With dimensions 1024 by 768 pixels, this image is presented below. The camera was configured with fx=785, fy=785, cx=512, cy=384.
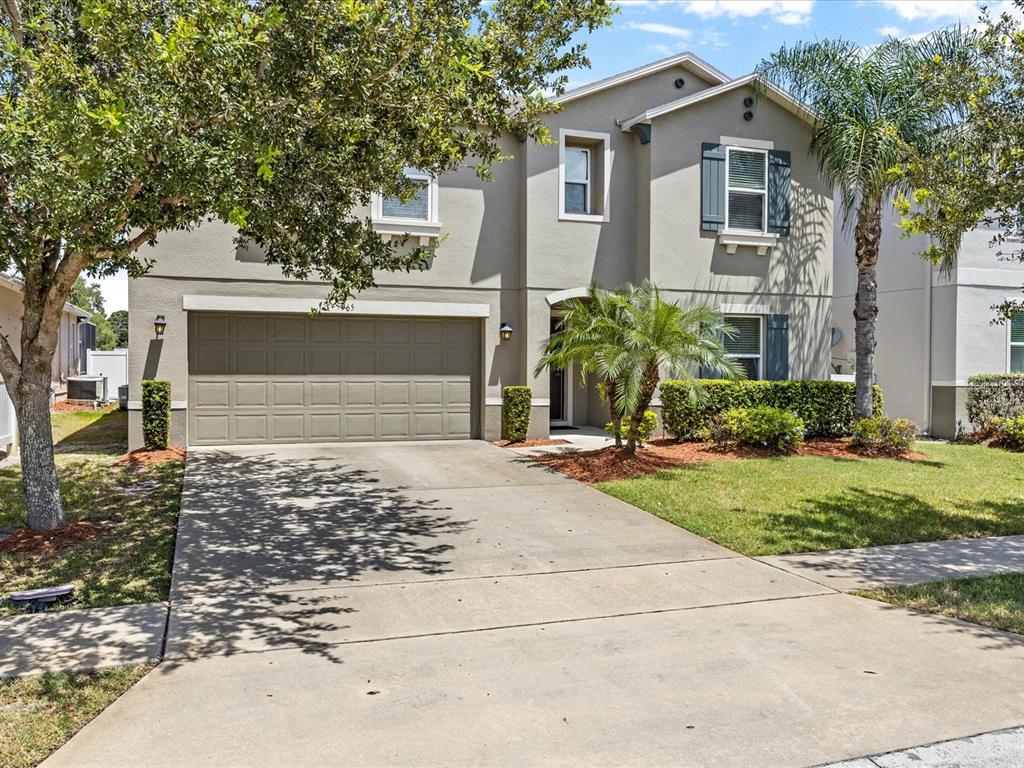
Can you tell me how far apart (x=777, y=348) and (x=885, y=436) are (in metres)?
3.04

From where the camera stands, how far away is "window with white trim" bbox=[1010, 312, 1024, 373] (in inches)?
641

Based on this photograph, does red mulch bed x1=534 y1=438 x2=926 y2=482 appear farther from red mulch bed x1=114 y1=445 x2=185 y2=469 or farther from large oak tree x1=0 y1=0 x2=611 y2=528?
red mulch bed x1=114 y1=445 x2=185 y2=469

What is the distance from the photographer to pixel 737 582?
249 inches

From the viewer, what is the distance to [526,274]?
14773mm

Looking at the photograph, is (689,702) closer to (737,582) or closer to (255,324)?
(737,582)

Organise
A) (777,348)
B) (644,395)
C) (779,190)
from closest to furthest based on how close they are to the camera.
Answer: (644,395) < (779,190) < (777,348)

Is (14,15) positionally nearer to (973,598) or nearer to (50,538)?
(50,538)

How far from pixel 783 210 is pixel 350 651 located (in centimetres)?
1353

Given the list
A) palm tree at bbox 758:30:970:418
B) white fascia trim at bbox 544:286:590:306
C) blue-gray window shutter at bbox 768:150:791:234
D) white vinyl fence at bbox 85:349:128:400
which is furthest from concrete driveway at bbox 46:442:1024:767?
white vinyl fence at bbox 85:349:128:400

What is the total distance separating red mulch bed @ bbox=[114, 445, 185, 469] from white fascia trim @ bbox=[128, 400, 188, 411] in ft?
2.18

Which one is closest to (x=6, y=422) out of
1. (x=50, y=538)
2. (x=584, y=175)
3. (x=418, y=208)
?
(x=50, y=538)

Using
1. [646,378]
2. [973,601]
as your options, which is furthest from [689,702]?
[646,378]

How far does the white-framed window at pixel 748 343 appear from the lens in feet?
51.3

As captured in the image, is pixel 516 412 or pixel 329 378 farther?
pixel 516 412
